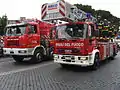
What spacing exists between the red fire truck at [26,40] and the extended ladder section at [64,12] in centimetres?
131

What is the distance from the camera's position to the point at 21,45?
11.9m

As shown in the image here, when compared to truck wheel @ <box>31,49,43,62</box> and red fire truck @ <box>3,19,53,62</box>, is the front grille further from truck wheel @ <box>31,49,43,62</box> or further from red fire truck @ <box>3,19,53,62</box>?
truck wheel @ <box>31,49,43,62</box>

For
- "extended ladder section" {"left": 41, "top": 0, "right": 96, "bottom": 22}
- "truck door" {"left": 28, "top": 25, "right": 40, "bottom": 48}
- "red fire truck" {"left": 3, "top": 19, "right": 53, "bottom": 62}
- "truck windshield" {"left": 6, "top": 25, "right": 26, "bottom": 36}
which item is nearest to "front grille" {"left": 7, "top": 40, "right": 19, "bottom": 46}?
"red fire truck" {"left": 3, "top": 19, "right": 53, "bottom": 62}

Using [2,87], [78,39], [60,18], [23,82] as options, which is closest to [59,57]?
[78,39]

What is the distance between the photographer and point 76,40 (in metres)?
9.56

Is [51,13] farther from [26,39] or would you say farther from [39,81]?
[39,81]

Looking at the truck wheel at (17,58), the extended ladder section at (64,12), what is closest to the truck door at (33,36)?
the extended ladder section at (64,12)

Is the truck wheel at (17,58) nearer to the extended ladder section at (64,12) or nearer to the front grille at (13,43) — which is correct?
the front grille at (13,43)

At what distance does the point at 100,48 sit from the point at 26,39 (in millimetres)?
3952

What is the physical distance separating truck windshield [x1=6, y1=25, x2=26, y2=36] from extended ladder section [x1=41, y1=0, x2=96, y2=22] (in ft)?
4.84

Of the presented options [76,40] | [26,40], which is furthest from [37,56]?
[76,40]

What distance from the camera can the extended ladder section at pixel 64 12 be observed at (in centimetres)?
1067

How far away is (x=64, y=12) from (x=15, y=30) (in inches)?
126

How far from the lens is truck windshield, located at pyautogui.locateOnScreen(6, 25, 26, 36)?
1209 cm
